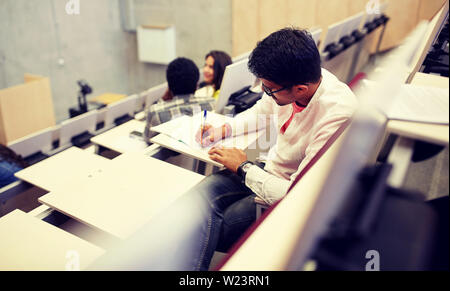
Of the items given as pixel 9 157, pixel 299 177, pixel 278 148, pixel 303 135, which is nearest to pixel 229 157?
pixel 278 148

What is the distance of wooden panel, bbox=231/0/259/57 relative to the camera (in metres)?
4.85

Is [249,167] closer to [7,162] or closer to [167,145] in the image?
[167,145]

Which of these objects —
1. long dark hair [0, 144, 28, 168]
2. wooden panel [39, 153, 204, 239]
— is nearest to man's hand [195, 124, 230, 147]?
wooden panel [39, 153, 204, 239]

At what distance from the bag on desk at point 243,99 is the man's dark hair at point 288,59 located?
0.74 metres

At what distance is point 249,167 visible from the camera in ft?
4.73

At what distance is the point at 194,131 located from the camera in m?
1.73

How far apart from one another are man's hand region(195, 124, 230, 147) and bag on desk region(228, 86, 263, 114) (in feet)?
1.19

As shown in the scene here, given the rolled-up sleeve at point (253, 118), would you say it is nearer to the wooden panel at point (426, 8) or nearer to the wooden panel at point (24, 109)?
the wooden panel at point (24, 109)

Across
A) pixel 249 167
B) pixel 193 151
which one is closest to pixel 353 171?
pixel 249 167

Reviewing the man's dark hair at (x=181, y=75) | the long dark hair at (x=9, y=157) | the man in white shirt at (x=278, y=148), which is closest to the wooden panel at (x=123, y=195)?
the man in white shirt at (x=278, y=148)

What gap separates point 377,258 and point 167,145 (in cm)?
116

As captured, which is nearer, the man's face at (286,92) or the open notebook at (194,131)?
the man's face at (286,92)

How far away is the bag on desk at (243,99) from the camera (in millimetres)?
2049

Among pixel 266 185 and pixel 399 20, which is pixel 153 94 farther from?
pixel 399 20
